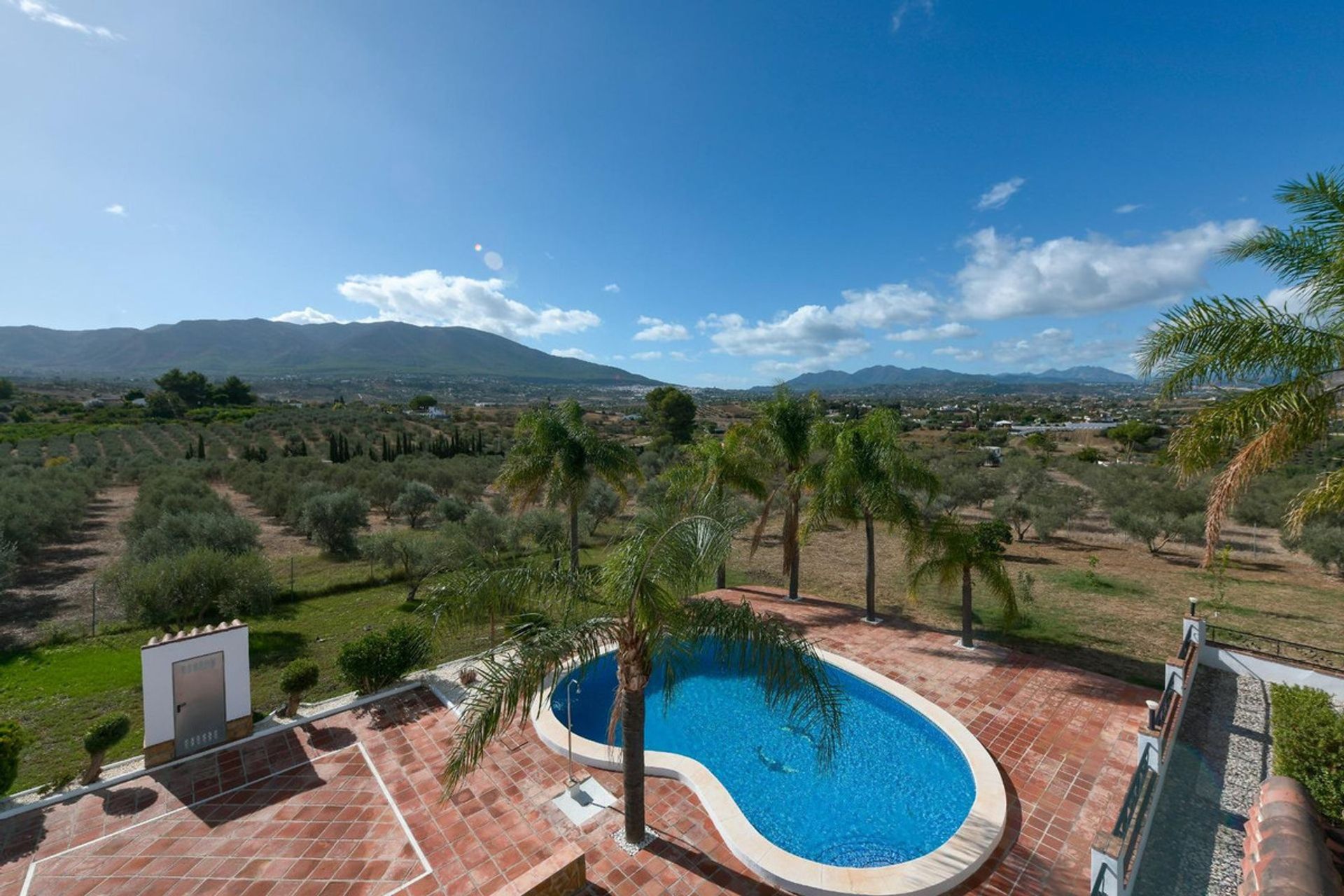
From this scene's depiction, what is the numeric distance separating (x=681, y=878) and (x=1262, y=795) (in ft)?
16.7

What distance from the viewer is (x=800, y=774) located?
7777 mm

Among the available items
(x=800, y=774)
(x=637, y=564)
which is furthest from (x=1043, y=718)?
(x=637, y=564)

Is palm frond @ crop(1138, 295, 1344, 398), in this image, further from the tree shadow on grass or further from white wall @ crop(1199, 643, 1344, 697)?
the tree shadow on grass

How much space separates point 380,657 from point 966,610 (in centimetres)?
1055

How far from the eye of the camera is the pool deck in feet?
18.1

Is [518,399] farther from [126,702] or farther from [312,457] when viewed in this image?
[126,702]

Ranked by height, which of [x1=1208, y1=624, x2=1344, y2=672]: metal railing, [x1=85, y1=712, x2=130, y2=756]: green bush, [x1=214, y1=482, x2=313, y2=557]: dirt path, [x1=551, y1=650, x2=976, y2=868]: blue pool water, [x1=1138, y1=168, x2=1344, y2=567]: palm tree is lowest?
[x1=214, y1=482, x2=313, y2=557]: dirt path

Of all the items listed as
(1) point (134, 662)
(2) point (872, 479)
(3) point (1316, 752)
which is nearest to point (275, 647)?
(1) point (134, 662)

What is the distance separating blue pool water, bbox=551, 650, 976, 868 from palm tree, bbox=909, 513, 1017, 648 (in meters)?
2.73

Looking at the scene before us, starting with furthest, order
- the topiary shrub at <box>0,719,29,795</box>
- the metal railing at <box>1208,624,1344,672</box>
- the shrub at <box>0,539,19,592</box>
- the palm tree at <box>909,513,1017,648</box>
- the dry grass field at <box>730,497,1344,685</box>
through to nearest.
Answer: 1. the shrub at <box>0,539,19,592</box>
2. the dry grass field at <box>730,497,1344,685</box>
3. the palm tree at <box>909,513,1017,648</box>
4. the metal railing at <box>1208,624,1344,672</box>
5. the topiary shrub at <box>0,719,29,795</box>

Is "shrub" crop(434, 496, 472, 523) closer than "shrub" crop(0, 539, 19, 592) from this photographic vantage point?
No

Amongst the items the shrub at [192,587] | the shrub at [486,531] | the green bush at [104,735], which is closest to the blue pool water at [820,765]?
the green bush at [104,735]

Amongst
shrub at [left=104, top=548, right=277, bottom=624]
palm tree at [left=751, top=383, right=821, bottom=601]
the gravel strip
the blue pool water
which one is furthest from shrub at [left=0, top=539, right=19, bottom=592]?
the gravel strip

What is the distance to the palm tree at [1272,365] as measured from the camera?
4953 mm
